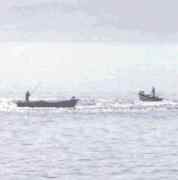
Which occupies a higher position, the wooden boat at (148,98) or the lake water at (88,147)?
the wooden boat at (148,98)

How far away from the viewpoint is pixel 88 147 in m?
56.7

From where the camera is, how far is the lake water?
145ft

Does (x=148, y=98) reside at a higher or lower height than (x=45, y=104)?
higher

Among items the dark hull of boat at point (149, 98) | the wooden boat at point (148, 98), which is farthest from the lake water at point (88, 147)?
the wooden boat at point (148, 98)

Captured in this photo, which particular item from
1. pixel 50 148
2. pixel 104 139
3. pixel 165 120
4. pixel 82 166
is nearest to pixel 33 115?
pixel 165 120

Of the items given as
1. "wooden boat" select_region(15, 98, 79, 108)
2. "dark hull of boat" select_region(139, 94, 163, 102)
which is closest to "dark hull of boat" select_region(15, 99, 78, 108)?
"wooden boat" select_region(15, 98, 79, 108)

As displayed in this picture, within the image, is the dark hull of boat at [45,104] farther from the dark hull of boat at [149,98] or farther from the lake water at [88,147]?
the lake water at [88,147]

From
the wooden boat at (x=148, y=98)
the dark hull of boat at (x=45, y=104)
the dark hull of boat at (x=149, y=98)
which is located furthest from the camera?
the wooden boat at (x=148, y=98)

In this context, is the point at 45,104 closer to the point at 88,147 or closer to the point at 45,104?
the point at 45,104

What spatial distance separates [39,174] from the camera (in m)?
43.1

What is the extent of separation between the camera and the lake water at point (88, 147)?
4406 cm

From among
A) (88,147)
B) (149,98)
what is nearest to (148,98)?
(149,98)

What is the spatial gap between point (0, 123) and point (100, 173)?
121 ft

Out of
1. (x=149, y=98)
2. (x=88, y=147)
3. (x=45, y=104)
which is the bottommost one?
(x=88, y=147)
